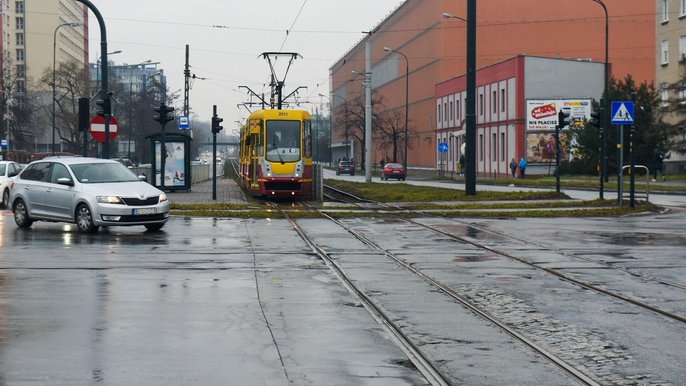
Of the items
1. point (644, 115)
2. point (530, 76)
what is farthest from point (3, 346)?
point (530, 76)

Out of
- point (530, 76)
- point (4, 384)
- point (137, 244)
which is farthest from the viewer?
point (530, 76)

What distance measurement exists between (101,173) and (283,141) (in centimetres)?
1558

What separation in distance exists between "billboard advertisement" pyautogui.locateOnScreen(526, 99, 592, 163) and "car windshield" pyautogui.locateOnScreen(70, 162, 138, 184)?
175 feet

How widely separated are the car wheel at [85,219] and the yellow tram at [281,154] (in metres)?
15.7

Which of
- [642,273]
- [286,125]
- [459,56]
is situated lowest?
[642,273]

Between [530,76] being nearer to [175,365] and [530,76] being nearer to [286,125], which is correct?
[286,125]

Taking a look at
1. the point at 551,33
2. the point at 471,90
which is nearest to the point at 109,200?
the point at 471,90

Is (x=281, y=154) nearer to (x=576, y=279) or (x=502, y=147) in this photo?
(x=576, y=279)

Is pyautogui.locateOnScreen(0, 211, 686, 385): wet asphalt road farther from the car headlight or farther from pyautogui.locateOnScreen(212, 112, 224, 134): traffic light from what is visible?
pyautogui.locateOnScreen(212, 112, 224, 134): traffic light

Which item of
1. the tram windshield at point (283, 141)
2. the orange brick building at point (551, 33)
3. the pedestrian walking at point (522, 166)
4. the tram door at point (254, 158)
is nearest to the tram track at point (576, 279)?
the tram windshield at point (283, 141)

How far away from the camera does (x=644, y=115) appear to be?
2430 inches

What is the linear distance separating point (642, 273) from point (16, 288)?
8261 mm

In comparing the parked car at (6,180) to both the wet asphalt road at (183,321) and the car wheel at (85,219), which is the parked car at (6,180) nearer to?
the car wheel at (85,219)

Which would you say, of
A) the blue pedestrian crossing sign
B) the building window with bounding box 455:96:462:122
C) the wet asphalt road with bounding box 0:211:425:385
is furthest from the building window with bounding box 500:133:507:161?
the wet asphalt road with bounding box 0:211:425:385
